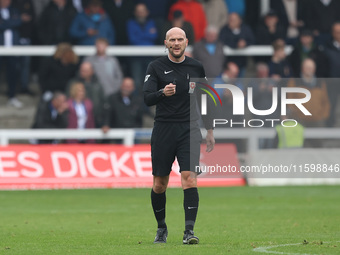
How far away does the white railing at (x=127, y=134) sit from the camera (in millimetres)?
20031

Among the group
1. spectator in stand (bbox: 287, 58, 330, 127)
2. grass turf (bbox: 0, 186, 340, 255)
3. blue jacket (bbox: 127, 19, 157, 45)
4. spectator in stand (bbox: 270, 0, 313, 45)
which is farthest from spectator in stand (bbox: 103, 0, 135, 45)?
grass turf (bbox: 0, 186, 340, 255)

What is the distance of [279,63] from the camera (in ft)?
71.0

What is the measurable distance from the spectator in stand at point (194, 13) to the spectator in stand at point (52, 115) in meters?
3.75

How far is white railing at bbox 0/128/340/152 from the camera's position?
65.7ft

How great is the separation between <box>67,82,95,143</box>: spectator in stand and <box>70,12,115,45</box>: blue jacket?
2146 millimetres

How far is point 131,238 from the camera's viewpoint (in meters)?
11.0

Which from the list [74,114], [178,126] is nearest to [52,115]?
[74,114]

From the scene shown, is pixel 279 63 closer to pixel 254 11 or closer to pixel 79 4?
pixel 254 11

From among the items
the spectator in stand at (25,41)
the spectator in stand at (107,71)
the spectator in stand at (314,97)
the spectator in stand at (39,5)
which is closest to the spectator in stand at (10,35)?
the spectator in stand at (25,41)

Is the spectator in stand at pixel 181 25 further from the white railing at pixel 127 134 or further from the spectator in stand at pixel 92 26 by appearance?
the white railing at pixel 127 134

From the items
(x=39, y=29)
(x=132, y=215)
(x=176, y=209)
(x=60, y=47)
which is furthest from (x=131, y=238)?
(x=39, y=29)

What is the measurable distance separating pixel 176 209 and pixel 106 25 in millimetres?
7487

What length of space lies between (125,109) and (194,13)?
313 centimetres

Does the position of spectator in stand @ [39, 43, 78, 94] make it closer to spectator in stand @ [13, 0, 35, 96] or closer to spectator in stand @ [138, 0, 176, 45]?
spectator in stand @ [13, 0, 35, 96]
